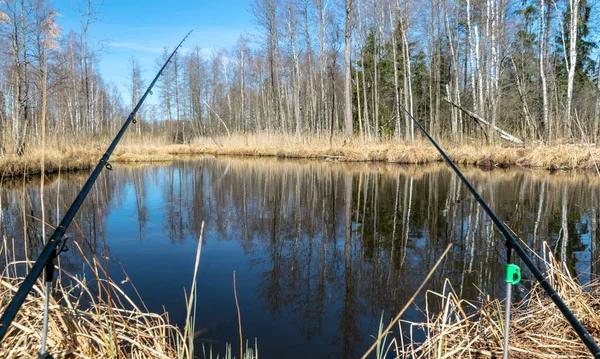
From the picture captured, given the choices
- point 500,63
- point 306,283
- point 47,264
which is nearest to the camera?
point 47,264

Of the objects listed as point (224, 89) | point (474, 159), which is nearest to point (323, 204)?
point (474, 159)

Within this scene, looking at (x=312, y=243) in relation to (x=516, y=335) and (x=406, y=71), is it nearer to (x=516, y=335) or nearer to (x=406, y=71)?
(x=516, y=335)

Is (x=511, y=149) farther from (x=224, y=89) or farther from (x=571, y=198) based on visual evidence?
(x=224, y=89)

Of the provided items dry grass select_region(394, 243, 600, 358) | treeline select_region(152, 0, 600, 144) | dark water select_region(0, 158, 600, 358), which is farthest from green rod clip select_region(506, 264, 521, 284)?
treeline select_region(152, 0, 600, 144)

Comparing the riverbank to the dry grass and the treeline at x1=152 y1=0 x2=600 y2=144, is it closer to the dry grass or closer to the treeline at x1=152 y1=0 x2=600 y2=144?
the treeline at x1=152 y1=0 x2=600 y2=144

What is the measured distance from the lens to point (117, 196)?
28.6 ft

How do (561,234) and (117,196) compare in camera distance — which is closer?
(561,234)

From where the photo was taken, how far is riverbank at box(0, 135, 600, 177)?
1170cm

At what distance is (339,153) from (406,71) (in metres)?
8.26

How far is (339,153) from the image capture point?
58.5 ft

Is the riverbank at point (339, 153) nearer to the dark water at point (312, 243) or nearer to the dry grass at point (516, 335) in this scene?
the dark water at point (312, 243)

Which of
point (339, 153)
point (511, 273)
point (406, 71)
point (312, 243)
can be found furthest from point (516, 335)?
point (406, 71)

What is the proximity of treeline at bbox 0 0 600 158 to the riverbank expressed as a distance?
2.28 ft

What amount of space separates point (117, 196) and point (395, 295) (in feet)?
24.5
